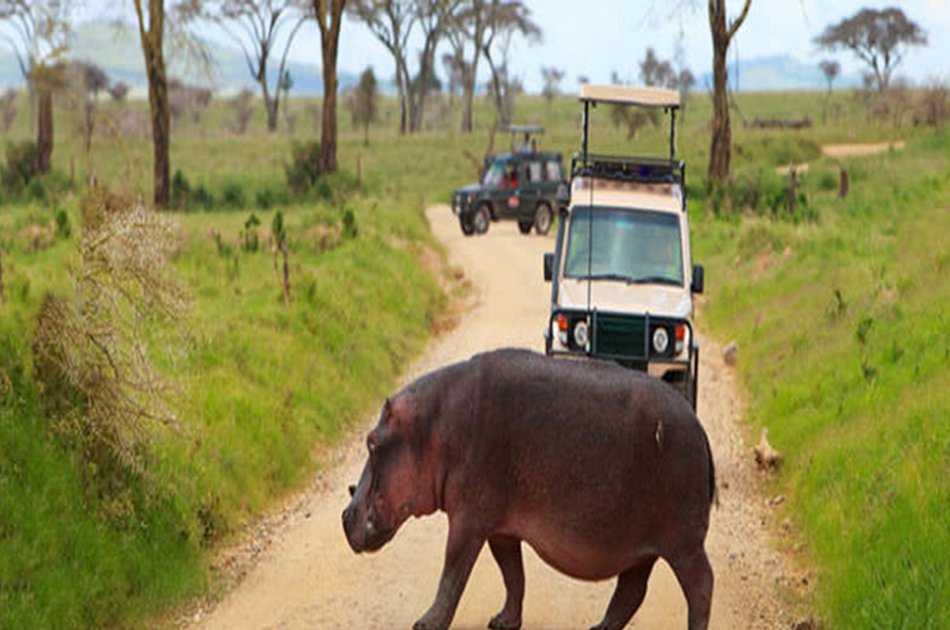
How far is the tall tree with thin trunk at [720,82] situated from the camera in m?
38.0

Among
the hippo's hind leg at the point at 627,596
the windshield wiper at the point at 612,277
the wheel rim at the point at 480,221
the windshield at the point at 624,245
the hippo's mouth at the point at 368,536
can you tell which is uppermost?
the windshield at the point at 624,245

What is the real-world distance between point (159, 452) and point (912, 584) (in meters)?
5.81

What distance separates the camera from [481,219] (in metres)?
35.7

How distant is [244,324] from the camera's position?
17.1 m

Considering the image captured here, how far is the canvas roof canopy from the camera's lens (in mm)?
17516

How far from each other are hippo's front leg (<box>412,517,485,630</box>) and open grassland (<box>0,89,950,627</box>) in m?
2.28

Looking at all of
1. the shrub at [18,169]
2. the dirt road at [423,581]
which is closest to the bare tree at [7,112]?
the shrub at [18,169]

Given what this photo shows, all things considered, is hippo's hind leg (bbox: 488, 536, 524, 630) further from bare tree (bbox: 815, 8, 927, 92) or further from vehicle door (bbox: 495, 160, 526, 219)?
bare tree (bbox: 815, 8, 927, 92)

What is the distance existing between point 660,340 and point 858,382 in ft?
7.43

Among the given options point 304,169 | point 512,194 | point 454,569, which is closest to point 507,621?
point 454,569

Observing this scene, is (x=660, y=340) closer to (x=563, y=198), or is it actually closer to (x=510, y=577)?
(x=563, y=198)

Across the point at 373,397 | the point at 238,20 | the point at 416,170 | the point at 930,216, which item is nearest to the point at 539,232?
the point at 930,216

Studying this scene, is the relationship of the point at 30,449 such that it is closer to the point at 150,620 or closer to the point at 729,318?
the point at 150,620

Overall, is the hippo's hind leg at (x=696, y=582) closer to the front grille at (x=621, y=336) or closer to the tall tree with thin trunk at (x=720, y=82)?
the front grille at (x=621, y=336)
